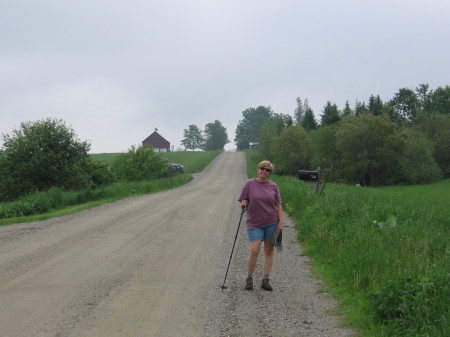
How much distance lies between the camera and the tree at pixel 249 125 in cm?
18625

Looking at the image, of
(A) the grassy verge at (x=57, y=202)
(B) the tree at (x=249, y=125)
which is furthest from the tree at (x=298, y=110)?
(A) the grassy verge at (x=57, y=202)

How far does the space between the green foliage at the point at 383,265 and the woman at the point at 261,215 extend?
128cm

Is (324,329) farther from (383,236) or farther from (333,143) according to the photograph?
(333,143)

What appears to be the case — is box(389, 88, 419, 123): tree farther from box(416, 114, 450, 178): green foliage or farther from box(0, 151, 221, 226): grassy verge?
box(0, 151, 221, 226): grassy verge

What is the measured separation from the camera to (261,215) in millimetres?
7055

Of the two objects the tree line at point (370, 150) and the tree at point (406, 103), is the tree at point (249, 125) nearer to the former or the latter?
the tree at point (406, 103)

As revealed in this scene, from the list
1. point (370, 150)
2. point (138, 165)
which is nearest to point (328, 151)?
point (370, 150)

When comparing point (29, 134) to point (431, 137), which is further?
point (431, 137)

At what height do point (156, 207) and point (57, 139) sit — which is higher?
point (57, 139)

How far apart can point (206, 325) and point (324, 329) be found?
1394 mm

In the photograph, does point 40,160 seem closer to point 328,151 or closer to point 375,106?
point 328,151

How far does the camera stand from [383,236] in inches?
368

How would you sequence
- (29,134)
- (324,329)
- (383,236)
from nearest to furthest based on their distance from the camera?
(324,329) → (383,236) → (29,134)

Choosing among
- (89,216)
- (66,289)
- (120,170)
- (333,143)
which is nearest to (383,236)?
(66,289)
